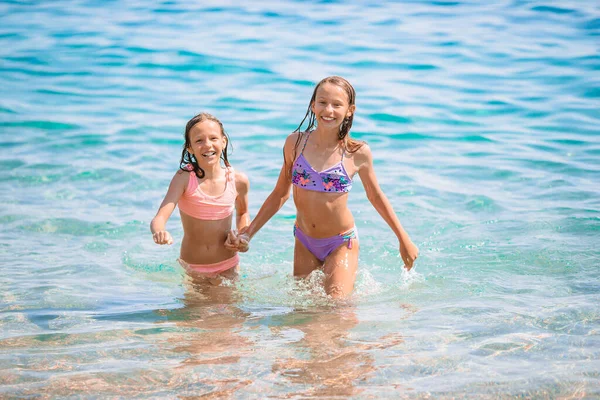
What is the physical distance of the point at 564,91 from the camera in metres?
12.1

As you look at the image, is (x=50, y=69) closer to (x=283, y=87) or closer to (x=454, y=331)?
(x=283, y=87)

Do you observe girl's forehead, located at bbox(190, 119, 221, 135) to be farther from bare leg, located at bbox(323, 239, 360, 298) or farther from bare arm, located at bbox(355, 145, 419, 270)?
bare leg, located at bbox(323, 239, 360, 298)

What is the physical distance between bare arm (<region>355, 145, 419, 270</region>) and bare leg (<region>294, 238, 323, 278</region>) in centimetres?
60

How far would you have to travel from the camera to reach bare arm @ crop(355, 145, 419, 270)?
17.1 ft

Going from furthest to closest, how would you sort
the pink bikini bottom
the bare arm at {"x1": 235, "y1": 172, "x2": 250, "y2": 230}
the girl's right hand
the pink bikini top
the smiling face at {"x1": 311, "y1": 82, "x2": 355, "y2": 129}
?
the bare arm at {"x1": 235, "y1": 172, "x2": 250, "y2": 230}
the pink bikini bottom
the pink bikini top
the smiling face at {"x1": 311, "y1": 82, "x2": 355, "y2": 129}
the girl's right hand

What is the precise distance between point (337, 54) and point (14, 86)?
18.7 feet

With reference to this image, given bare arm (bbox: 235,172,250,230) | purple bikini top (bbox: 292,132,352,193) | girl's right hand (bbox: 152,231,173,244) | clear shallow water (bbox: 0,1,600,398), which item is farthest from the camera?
bare arm (bbox: 235,172,250,230)

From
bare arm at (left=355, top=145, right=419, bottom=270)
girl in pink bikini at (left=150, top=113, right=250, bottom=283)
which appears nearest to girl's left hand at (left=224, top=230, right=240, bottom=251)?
girl in pink bikini at (left=150, top=113, right=250, bottom=283)

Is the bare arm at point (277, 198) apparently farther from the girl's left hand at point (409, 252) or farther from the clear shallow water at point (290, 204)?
the girl's left hand at point (409, 252)

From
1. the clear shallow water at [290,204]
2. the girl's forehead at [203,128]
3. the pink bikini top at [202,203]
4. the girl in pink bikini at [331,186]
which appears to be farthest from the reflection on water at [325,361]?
the girl's forehead at [203,128]

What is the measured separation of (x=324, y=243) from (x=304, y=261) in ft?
0.73

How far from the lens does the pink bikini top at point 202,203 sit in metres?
5.29

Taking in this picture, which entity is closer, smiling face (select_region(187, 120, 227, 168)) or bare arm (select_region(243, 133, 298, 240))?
smiling face (select_region(187, 120, 227, 168))

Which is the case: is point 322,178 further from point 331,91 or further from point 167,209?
point 167,209
